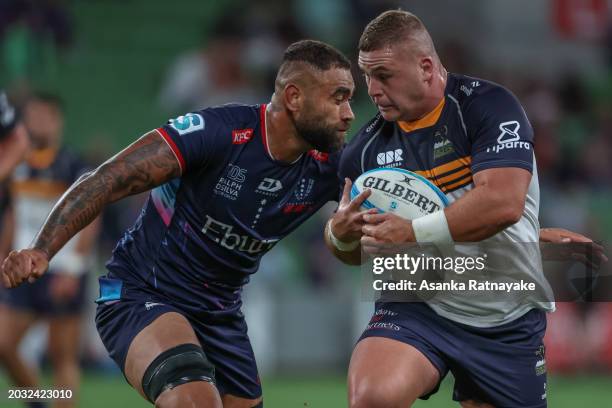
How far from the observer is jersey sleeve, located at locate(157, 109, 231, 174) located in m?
5.09

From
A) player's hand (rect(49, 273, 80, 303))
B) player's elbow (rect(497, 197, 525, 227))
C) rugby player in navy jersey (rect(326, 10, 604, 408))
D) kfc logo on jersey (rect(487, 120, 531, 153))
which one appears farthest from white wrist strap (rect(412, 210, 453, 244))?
player's hand (rect(49, 273, 80, 303))

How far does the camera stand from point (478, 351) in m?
5.05

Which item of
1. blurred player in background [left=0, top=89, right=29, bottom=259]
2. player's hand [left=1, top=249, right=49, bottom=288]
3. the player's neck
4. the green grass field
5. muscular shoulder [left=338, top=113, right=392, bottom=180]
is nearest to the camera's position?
player's hand [left=1, top=249, right=49, bottom=288]

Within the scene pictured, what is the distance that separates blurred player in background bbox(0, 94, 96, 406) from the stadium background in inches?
44.2

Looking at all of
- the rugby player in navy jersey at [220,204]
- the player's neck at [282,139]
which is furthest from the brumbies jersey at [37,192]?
the player's neck at [282,139]

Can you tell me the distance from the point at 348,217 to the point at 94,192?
113 cm

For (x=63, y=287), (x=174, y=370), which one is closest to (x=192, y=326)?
(x=174, y=370)

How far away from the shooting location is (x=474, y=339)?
5066mm

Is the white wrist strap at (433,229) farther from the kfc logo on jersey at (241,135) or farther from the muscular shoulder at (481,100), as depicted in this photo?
the kfc logo on jersey at (241,135)

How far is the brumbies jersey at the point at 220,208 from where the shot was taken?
5.32 meters

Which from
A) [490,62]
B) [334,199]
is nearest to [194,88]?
[490,62]

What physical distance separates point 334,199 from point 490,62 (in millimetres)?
12174

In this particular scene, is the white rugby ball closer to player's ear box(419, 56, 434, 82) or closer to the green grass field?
player's ear box(419, 56, 434, 82)

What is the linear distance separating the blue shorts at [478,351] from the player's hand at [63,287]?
13.8 ft
